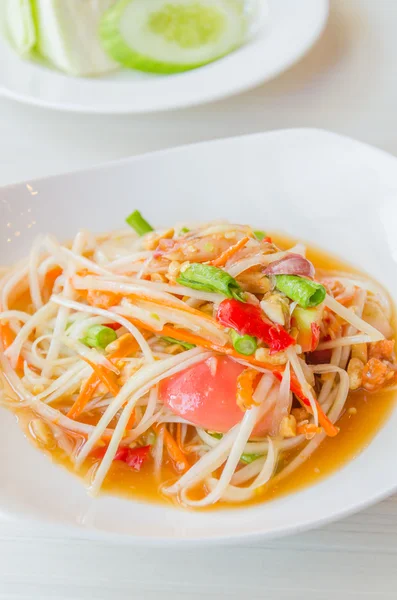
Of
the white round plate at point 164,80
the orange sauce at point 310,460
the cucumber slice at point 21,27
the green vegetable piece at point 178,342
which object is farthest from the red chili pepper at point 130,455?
the cucumber slice at point 21,27

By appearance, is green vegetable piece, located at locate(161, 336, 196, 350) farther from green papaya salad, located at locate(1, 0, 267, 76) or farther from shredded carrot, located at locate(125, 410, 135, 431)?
green papaya salad, located at locate(1, 0, 267, 76)

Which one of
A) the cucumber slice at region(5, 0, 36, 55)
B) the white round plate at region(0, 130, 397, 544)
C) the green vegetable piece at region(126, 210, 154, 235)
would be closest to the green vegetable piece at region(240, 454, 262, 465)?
the white round plate at region(0, 130, 397, 544)

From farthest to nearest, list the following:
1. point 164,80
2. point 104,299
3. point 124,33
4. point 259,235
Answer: point 124,33 → point 164,80 → point 259,235 → point 104,299

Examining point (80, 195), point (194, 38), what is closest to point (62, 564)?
point (80, 195)

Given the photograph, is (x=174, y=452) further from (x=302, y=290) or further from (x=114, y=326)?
(x=302, y=290)

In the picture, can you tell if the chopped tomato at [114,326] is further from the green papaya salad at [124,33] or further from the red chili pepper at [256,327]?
the green papaya salad at [124,33]

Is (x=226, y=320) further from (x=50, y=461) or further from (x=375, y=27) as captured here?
(x=375, y=27)

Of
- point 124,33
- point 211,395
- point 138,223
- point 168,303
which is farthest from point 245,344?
point 124,33
